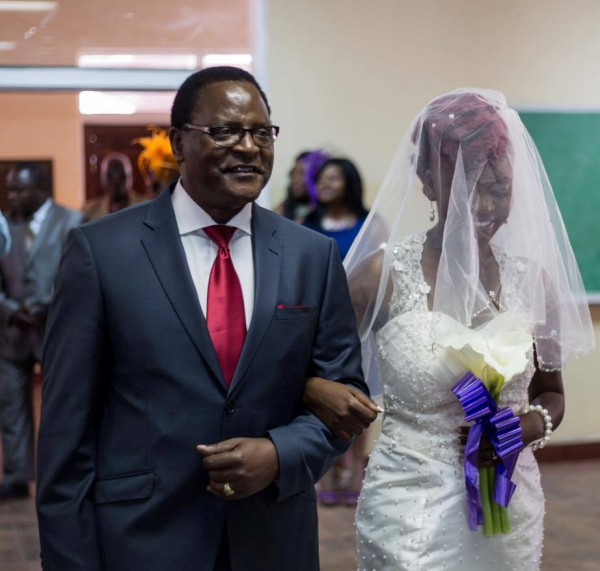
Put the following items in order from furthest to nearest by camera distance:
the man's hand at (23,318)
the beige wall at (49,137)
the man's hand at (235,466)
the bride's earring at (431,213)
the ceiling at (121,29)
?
the beige wall at (49,137)
the ceiling at (121,29)
the man's hand at (23,318)
the bride's earring at (431,213)
the man's hand at (235,466)

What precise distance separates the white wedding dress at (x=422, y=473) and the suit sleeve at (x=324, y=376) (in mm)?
508

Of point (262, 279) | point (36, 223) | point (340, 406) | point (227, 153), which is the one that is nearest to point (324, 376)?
point (340, 406)

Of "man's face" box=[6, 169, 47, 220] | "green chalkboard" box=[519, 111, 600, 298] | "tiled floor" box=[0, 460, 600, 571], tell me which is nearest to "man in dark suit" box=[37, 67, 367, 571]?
"tiled floor" box=[0, 460, 600, 571]

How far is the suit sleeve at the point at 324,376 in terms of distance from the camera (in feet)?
7.02

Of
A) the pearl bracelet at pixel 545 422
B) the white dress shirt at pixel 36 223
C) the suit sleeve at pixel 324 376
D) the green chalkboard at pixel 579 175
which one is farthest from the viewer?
the green chalkboard at pixel 579 175

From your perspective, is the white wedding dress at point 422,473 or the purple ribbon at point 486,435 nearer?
the purple ribbon at point 486,435

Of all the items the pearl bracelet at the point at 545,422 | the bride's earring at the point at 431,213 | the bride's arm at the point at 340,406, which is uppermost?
the bride's earring at the point at 431,213

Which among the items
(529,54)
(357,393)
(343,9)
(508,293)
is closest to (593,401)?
(529,54)

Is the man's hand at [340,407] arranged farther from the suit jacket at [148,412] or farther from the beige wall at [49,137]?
the beige wall at [49,137]

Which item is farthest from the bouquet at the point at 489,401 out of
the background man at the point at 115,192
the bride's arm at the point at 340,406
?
the background man at the point at 115,192

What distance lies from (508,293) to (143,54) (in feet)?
14.1

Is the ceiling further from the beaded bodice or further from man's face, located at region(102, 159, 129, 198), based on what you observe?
the beaded bodice

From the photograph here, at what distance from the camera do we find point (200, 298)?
217 cm

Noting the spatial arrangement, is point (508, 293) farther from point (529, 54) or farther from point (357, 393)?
point (529, 54)
